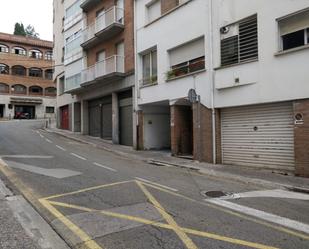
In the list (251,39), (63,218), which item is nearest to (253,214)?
(63,218)

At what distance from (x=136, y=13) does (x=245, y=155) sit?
11.6m

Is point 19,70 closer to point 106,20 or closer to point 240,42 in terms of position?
point 106,20

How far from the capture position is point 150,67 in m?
20.6

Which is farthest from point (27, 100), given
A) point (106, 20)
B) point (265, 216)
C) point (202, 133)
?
point (265, 216)

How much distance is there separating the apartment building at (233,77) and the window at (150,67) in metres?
0.06

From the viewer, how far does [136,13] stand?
21.7m

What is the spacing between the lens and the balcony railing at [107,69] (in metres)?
23.0

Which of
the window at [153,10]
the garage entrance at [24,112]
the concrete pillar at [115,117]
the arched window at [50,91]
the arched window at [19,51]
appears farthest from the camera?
the arched window at [50,91]

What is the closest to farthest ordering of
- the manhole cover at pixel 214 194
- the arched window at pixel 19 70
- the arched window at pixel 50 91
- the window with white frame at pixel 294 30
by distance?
the manhole cover at pixel 214 194 → the window with white frame at pixel 294 30 → the arched window at pixel 19 70 → the arched window at pixel 50 91

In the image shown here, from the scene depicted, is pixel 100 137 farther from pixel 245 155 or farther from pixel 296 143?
pixel 296 143

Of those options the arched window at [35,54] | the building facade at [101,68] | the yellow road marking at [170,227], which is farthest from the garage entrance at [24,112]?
the yellow road marking at [170,227]

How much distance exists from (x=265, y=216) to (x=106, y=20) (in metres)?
20.0

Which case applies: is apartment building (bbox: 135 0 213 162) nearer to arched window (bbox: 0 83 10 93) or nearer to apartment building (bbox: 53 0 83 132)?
apartment building (bbox: 53 0 83 132)

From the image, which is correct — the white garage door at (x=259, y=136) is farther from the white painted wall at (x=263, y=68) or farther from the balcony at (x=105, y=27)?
the balcony at (x=105, y=27)
